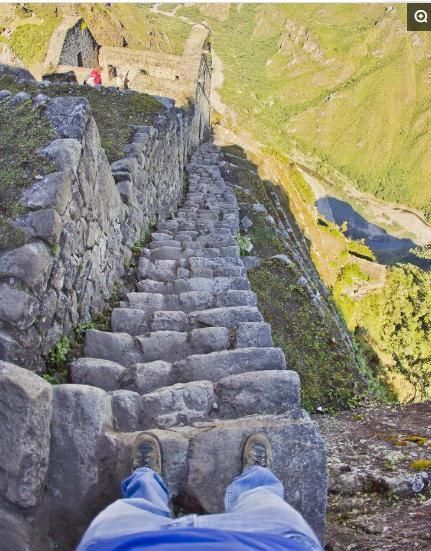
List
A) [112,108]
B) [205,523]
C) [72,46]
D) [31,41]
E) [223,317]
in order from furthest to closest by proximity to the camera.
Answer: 1. [72,46]
2. [31,41]
3. [112,108]
4. [223,317]
5. [205,523]

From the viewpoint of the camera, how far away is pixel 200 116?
16859mm

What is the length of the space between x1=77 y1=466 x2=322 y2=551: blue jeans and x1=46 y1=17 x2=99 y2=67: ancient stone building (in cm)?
1548

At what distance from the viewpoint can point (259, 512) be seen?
191 cm

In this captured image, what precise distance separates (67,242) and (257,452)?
2.09 metres

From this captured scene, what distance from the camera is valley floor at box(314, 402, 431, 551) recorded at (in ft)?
9.27

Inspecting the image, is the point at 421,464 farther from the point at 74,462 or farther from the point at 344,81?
the point at 344,81

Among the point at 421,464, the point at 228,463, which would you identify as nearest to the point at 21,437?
the point at 228,463

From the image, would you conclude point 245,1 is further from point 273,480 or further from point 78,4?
point 273,480

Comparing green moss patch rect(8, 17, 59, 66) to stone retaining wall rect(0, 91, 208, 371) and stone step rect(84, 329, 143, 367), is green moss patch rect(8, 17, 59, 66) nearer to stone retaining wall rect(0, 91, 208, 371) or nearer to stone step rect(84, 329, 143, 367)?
stone retaining wall rect(0, 91, 208, 371)

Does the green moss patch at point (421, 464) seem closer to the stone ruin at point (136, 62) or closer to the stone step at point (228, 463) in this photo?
the stone step at point (228, 463)

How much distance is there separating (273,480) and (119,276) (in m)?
3.15

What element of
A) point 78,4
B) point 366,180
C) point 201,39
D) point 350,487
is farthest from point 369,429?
point 366,180

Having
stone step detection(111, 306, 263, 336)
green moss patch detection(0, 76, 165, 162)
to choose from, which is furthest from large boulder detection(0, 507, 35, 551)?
green moss patch detection(0, 76, 165, 162)

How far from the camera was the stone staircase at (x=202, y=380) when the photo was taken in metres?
2.60
